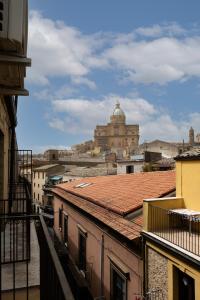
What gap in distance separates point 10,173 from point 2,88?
5.43 m

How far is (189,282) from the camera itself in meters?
7.13

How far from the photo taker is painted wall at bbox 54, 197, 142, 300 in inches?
346

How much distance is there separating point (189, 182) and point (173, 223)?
1339mm

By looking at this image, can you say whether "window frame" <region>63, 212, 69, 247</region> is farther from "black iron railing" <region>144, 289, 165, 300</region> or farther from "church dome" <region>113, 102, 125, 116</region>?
"church dome" <region>113, 102, 125, 116</region>

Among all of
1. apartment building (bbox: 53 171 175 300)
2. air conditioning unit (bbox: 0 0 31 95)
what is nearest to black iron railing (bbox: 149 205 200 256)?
apartment building (bbox: 53 171 175 300)

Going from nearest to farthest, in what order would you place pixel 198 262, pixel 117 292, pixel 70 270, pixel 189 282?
pixel 198 262 < pixel 189 282 < pixel 117 292 < pixel 70 270

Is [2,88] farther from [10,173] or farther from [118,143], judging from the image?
[118,143]

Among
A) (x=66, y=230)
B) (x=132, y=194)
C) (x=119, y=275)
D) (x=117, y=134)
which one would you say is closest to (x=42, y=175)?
(x=66, y=230)

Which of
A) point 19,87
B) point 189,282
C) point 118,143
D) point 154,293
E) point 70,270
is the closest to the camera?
point 19,87

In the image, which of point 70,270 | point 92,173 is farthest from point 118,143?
point 70,270

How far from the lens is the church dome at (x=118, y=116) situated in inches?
4783

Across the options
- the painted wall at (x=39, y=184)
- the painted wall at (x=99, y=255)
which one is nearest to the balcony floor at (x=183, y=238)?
the painted wall at (x=99, y=255)

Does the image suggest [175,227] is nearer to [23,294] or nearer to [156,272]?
[156,272]

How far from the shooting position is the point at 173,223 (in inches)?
367
